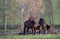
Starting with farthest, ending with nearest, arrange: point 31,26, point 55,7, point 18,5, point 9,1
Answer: point 55,7, point 9,1, point 18,5, point 31,26

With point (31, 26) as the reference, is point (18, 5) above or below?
above

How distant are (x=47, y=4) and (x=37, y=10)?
67.2 inches

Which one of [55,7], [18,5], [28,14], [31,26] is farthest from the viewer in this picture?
[55,7]

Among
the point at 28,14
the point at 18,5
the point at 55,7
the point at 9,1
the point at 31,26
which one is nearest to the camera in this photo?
the point at 31,26

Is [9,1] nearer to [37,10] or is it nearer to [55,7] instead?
[37,10]

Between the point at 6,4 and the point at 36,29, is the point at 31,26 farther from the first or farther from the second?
the point at 6,4

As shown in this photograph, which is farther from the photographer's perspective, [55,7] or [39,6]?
[55,7]

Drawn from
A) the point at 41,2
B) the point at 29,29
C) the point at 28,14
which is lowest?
the point at 29,29

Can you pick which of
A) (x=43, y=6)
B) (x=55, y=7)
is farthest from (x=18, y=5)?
(x=55, y=7)

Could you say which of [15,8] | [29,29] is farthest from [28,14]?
[29,29]

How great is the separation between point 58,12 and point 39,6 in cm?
393

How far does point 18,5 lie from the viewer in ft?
41.2

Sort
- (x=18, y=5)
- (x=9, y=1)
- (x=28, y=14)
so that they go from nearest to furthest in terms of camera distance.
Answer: (x=28, y=14) → (x=18, y=5) → (x=9, y=1)

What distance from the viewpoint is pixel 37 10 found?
12.1 m
